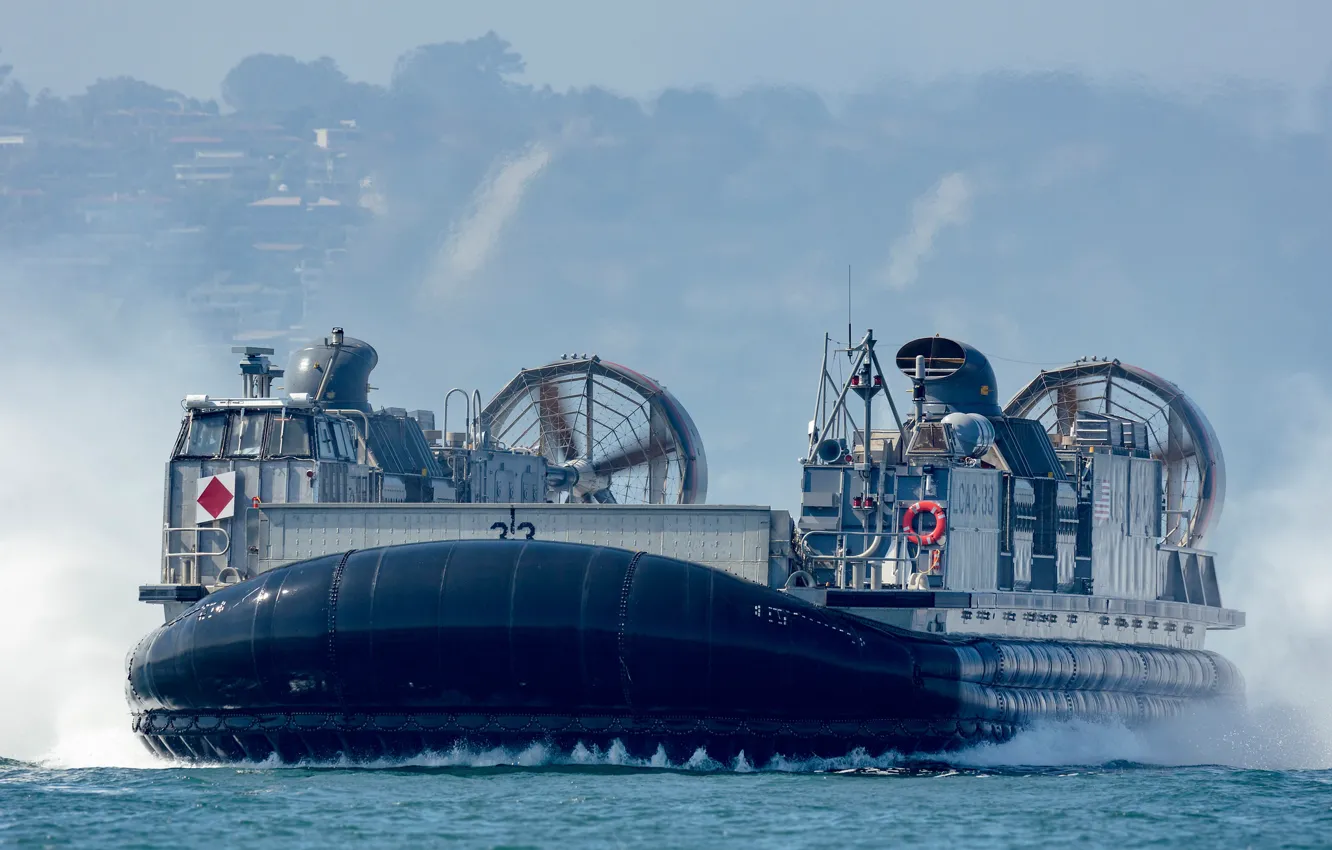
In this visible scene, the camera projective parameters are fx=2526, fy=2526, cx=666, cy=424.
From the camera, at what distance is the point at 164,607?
3731cm

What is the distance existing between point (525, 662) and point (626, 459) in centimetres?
1662

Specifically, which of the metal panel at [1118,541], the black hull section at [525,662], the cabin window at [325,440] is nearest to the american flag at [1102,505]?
the metal panel at [1118,541]

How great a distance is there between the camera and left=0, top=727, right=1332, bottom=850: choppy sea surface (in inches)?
1091

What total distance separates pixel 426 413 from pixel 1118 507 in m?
13.0

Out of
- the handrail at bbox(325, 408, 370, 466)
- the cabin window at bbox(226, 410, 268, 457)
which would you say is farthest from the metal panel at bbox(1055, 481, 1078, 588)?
the cabin window at bbox(226, 410, 268, 457)

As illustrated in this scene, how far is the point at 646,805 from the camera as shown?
97.7 feet

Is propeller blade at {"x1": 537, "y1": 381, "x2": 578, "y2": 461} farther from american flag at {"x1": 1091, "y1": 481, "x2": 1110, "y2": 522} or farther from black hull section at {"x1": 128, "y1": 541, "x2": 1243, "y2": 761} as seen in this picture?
black hull section at {"x1": 128, "y1": 541, "x2": 1243, "y2": 761}

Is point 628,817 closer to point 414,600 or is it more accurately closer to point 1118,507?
point 414,600

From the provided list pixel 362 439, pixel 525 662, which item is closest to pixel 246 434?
pixel 362 439

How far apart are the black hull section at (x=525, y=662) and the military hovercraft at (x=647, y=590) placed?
0.04 meters

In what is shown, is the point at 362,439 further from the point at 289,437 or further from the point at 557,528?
the point at 557,528

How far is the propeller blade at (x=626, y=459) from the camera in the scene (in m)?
49.4

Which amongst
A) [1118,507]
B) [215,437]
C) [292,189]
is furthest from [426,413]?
[292,189]

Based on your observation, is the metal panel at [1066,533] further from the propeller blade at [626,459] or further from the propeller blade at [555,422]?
the propeller blade at [555,422]
